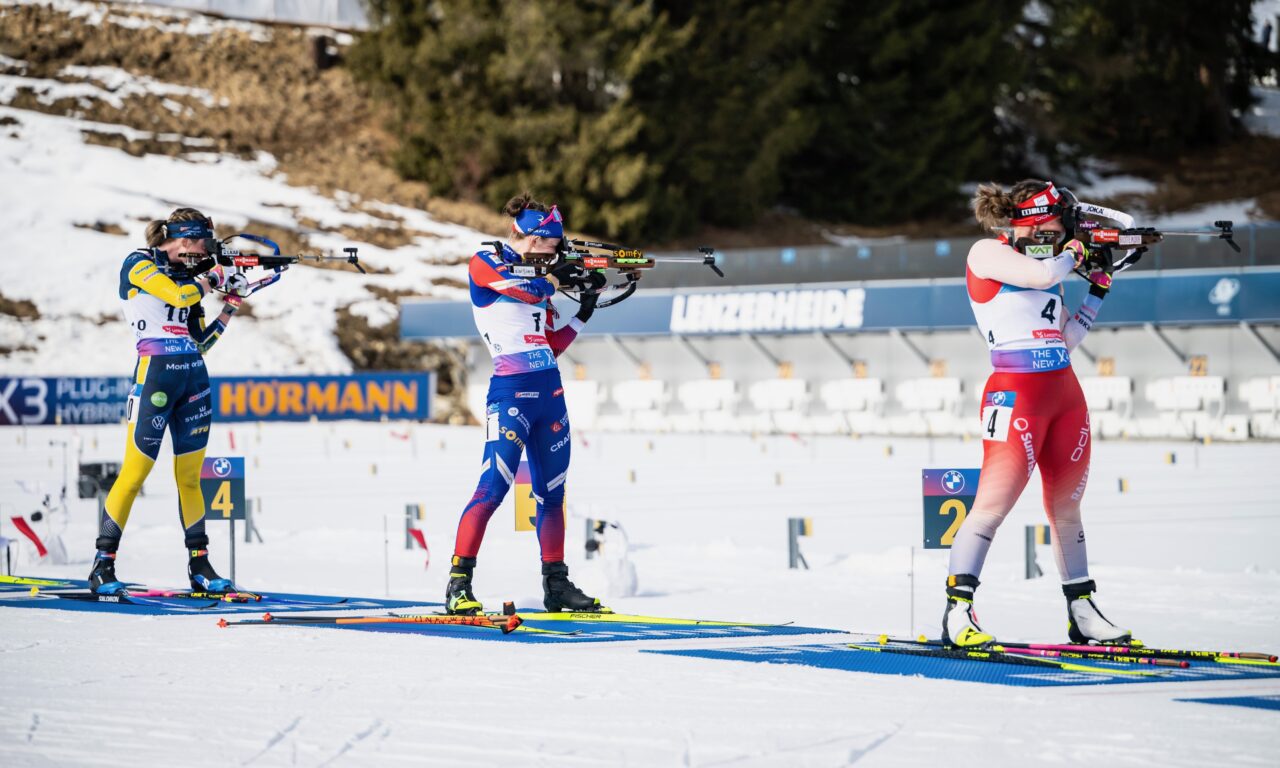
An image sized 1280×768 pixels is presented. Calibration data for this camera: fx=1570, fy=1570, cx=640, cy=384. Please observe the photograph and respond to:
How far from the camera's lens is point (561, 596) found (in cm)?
891

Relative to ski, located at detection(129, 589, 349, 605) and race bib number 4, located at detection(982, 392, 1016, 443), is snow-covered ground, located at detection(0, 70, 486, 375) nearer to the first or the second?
ski, located at detection(129, 589, 349, 605)

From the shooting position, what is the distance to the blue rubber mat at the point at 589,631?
316 inches

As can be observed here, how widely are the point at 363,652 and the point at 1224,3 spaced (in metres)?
61.5

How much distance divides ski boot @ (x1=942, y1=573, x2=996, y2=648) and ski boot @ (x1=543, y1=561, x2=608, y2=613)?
2327 millimetres

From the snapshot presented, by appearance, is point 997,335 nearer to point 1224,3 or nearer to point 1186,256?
point 1186,256

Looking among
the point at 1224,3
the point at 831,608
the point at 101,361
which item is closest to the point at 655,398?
the point at 101,361

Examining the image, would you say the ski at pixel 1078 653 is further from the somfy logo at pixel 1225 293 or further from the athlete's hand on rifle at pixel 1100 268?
the somfy logo at pixel 1225 293

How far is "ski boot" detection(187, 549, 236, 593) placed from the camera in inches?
384

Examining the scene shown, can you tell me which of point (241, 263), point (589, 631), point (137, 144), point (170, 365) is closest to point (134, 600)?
point (170, 365)

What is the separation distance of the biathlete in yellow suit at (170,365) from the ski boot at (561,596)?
2.19 m

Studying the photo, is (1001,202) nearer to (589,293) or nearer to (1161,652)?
(1161,652)

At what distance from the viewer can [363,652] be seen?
7586 millimetres

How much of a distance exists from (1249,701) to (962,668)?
125 centimetres

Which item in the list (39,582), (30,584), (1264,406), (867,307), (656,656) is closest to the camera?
(656,656)
